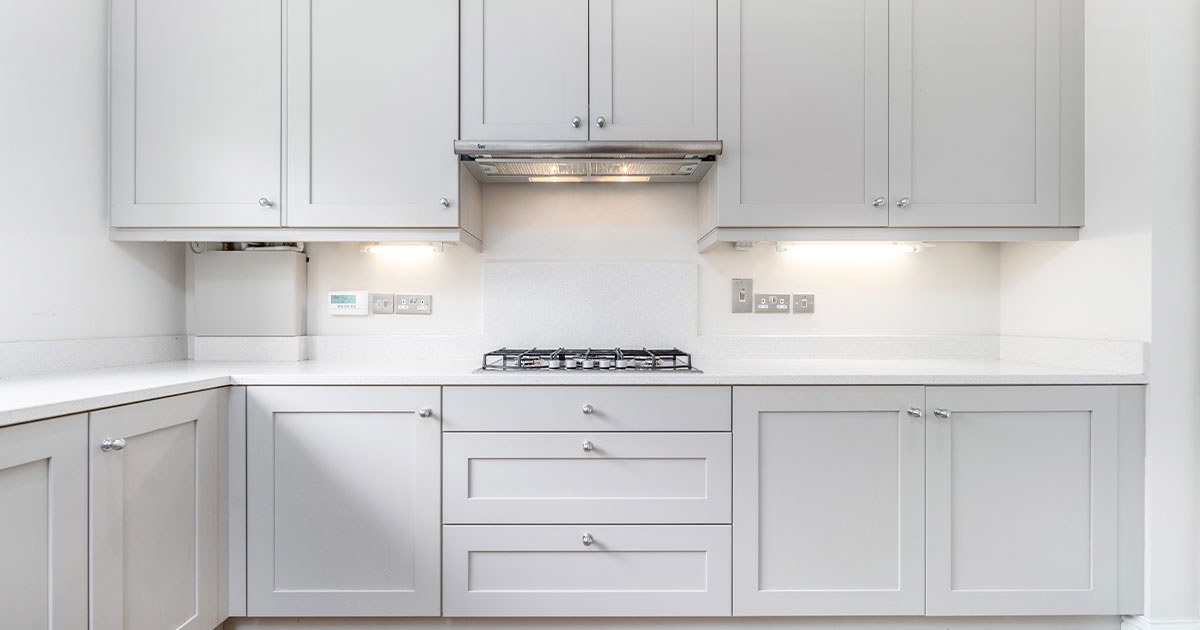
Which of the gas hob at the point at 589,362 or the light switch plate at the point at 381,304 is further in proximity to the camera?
the light switch plate at the point at 381,304

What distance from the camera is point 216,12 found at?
188 cm

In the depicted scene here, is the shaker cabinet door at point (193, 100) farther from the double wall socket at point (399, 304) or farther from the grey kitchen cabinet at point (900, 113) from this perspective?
the grey kitchen cabinet at point (900, 113)

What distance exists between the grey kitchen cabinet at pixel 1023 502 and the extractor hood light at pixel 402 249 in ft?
5.97

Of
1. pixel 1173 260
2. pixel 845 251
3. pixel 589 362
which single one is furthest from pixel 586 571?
pixel 1173 260

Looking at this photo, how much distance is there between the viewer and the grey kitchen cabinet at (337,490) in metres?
1.68

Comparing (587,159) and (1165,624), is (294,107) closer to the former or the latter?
(587,159)

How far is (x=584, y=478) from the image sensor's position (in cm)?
170

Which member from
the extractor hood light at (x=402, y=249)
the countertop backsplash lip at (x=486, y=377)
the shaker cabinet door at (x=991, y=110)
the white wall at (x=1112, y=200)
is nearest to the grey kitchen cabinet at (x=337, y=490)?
the countertop backsplash lip at (x=486, y=377)

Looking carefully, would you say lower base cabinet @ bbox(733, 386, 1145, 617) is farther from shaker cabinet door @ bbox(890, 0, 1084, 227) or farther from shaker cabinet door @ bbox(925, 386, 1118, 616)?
shaker cabinet door @ bbox(890, 0, 1084, 227)

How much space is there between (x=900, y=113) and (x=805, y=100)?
1.05 feet

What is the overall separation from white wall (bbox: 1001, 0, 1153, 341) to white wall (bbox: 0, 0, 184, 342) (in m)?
3.26

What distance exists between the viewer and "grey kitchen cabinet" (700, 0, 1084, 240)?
1884 mm

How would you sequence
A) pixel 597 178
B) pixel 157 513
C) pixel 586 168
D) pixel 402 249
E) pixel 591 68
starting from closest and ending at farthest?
pixel 157 513, pixel 591 68, pixel 586 168, pixel 597 178, pixel 402 249

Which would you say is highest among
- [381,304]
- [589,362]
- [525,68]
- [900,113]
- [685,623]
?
[525,68]
